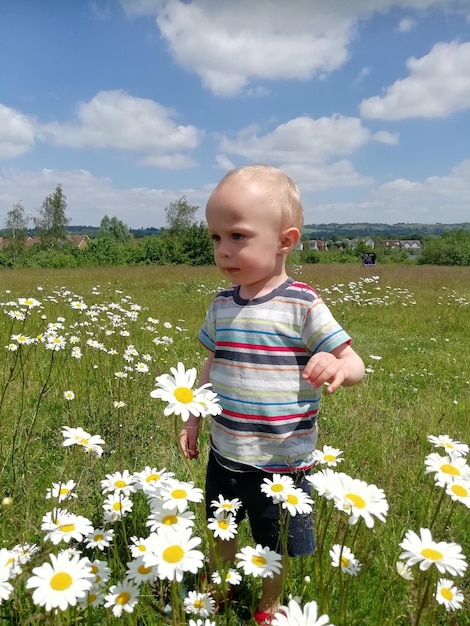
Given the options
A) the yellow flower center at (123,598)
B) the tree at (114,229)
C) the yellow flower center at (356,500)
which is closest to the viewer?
the yellow flower center at (356,500)

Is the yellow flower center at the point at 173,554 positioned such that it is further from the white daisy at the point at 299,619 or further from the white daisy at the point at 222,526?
the white daisy at the point at 222,526

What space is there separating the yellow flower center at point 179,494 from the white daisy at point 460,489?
0.65m

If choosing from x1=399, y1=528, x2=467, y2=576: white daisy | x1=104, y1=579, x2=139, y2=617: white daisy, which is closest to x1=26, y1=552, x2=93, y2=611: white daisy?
x1=104, y1=579, x2=139, y2=617: white daisy

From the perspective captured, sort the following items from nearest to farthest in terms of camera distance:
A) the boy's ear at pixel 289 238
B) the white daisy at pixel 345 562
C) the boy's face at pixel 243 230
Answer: the white daisy at pixel 345 562
the boy's face at pixel 243 230
the boy's ear at pixel 289 238

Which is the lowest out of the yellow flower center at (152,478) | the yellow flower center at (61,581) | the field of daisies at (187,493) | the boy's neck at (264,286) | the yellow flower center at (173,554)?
the field of daisies at (187,493)

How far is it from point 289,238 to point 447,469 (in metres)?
1.00

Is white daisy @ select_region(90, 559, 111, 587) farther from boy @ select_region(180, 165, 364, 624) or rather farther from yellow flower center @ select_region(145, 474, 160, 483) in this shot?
boy @ select_region(180, 165, 364, 624)

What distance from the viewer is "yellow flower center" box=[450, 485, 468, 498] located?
3.65 feet

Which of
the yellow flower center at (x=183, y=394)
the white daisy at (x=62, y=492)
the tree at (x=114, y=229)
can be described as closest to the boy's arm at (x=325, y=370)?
the yellow flower center at (x=183, y=394)

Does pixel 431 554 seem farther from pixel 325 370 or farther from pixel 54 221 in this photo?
pixel 54 221

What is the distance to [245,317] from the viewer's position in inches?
71.6

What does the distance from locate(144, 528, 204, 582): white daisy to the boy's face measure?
98cm

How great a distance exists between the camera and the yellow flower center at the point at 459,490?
111 cm

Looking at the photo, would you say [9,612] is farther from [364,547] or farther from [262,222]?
[262,222]
